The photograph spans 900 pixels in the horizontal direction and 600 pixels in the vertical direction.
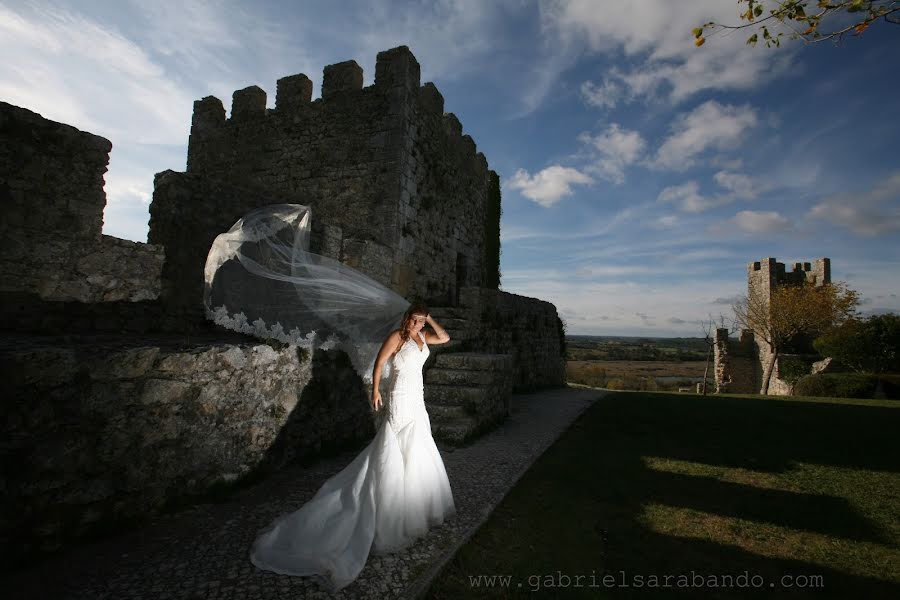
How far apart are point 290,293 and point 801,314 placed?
34629 mm

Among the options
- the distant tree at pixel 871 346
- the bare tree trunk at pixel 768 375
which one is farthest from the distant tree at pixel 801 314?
the distant tree at pixel 871 346

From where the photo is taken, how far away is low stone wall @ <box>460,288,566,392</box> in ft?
38.3

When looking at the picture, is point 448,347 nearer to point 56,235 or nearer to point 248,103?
point 56,235

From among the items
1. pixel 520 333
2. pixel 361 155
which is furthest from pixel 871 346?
pixel 361 155

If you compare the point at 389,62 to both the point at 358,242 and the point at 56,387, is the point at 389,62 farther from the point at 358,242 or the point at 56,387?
the point at 56,387

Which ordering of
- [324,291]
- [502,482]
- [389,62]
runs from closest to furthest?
[502,482] < [324,291] < [389,62]

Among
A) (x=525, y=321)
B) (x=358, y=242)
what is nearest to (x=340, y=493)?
(x=358, y=242)

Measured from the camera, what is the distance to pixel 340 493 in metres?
3.71

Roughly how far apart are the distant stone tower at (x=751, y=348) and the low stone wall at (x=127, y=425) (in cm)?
3621

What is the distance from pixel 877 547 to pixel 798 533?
0.59 metres

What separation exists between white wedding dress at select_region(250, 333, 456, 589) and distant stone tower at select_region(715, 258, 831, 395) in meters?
35.8

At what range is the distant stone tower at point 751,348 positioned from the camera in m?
33.3

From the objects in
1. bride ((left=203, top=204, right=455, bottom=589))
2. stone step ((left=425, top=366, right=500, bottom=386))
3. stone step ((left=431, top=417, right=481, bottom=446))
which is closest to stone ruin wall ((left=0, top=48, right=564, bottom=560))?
bride ((left=203, top=204, right=455, bottom=589))

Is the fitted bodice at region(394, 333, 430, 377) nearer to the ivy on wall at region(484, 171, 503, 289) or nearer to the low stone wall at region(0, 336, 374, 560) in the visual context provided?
the low stone wall at region(0, 336, 374, 560)
